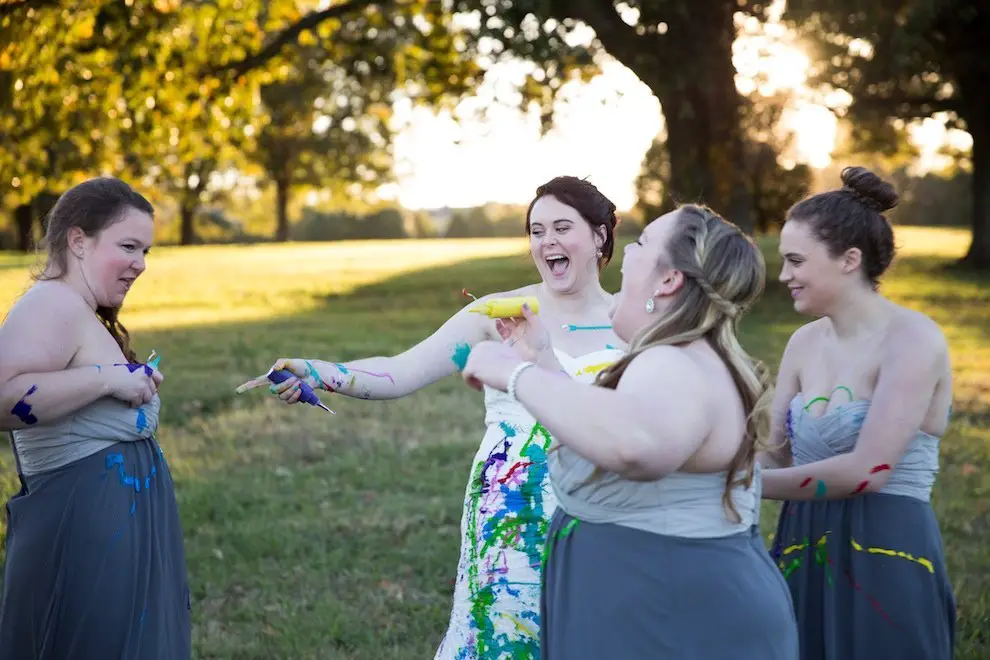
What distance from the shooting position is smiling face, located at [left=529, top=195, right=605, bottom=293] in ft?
13.8

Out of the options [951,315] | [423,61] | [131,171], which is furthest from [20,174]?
[951,315]

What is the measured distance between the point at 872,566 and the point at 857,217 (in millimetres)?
1146

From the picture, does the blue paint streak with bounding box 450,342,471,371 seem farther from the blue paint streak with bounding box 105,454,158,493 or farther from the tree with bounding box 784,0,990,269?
the tree with bounding box 784,0,990,269

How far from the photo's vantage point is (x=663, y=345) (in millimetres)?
2588

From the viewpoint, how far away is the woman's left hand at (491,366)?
2.56 meters

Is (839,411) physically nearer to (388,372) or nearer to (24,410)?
(388,372)

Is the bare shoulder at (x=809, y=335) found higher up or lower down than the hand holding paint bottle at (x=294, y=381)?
higher up

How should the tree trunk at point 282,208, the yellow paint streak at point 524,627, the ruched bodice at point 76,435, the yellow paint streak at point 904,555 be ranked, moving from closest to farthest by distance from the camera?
the yellow paint streak at point 904,555, the ruched bodice at point 76,435, the yellow paint streak at point 524,627, the tree trunk at point 282,208

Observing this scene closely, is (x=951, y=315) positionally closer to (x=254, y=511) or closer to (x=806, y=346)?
(x=254, y=511)

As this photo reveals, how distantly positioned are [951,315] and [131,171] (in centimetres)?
1667

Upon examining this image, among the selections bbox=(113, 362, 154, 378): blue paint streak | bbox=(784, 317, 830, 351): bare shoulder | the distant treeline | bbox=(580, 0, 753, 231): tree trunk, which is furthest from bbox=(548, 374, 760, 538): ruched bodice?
the distant treeline

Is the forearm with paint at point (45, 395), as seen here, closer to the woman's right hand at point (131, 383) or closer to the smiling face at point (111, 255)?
the woman's right hand at point (131, 383)

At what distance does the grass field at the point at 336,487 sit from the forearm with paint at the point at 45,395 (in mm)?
2391

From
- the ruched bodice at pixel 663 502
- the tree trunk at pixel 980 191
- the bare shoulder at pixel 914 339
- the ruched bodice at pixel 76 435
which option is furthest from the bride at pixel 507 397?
the tree trunk at pixel 980 191
